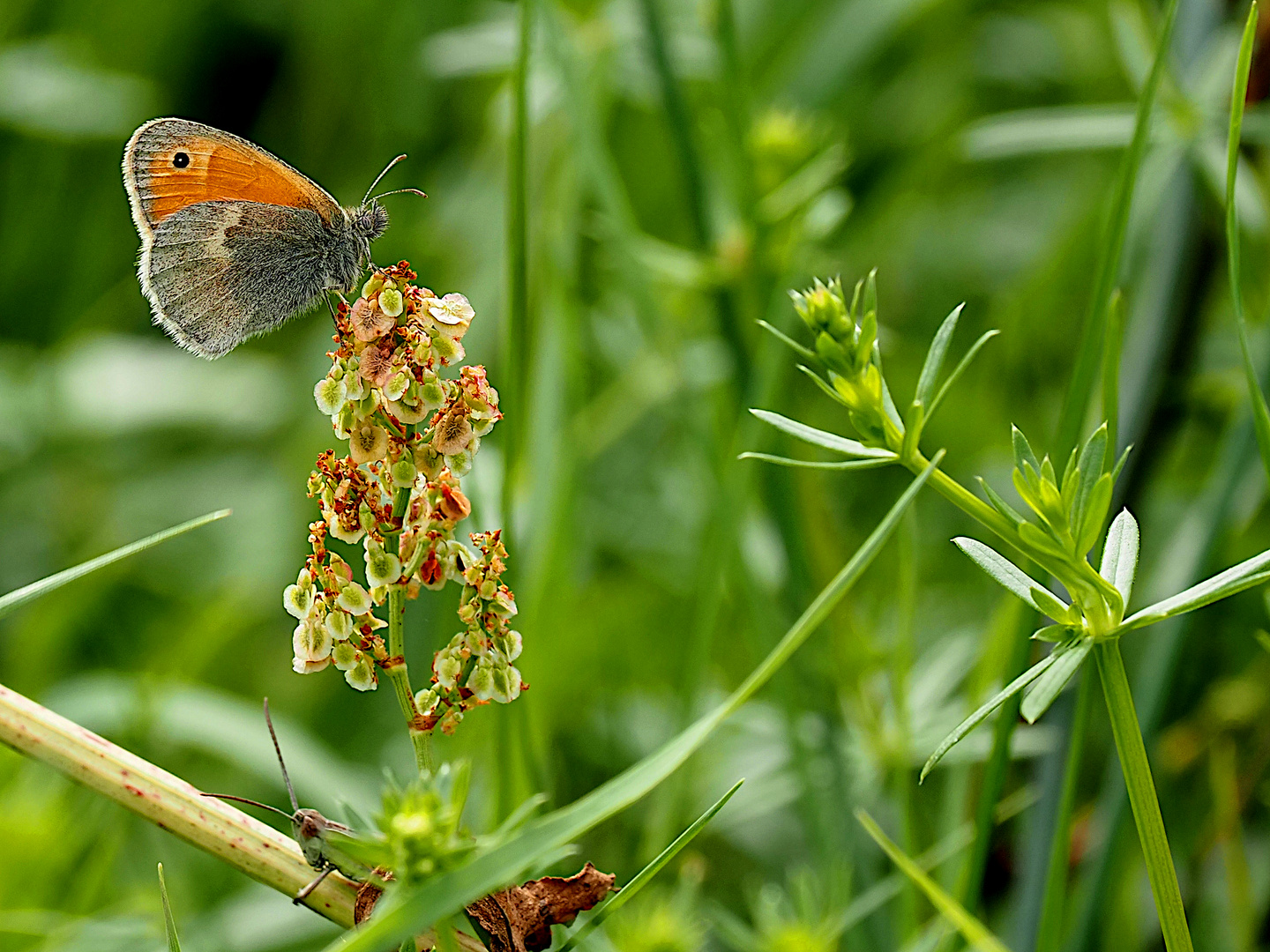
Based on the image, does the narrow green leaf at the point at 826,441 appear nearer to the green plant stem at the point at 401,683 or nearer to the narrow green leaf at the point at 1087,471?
the narrow green leaf at the point at 1087,471

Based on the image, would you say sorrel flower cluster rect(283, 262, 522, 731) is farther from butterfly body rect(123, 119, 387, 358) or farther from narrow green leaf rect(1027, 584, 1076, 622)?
butterfly body rect(123, 119, 387, 358)

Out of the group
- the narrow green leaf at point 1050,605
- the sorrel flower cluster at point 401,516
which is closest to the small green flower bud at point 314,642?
the sorrel flower cluster at point 401,516

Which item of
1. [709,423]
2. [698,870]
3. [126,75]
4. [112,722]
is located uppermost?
[126,75]

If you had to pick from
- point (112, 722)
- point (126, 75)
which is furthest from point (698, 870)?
point (126, 75)

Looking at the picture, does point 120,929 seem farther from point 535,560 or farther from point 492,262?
point 492,262

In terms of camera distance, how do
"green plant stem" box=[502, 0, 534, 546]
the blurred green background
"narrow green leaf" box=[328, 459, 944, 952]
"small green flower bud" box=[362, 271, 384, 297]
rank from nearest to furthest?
"narrow green leaf" box=[328, 459, 944, 952] → "small green flower bud" box=[362, 271, 384, 297] → "green plant stem" box=[502, 0, 534, 546] → the blurred green background

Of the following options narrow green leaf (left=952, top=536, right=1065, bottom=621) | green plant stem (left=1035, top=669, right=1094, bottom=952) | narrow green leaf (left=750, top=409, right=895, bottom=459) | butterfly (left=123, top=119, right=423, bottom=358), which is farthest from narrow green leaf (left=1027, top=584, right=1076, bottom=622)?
butterfly (left=123, top=119, right=423, bottom=358)
